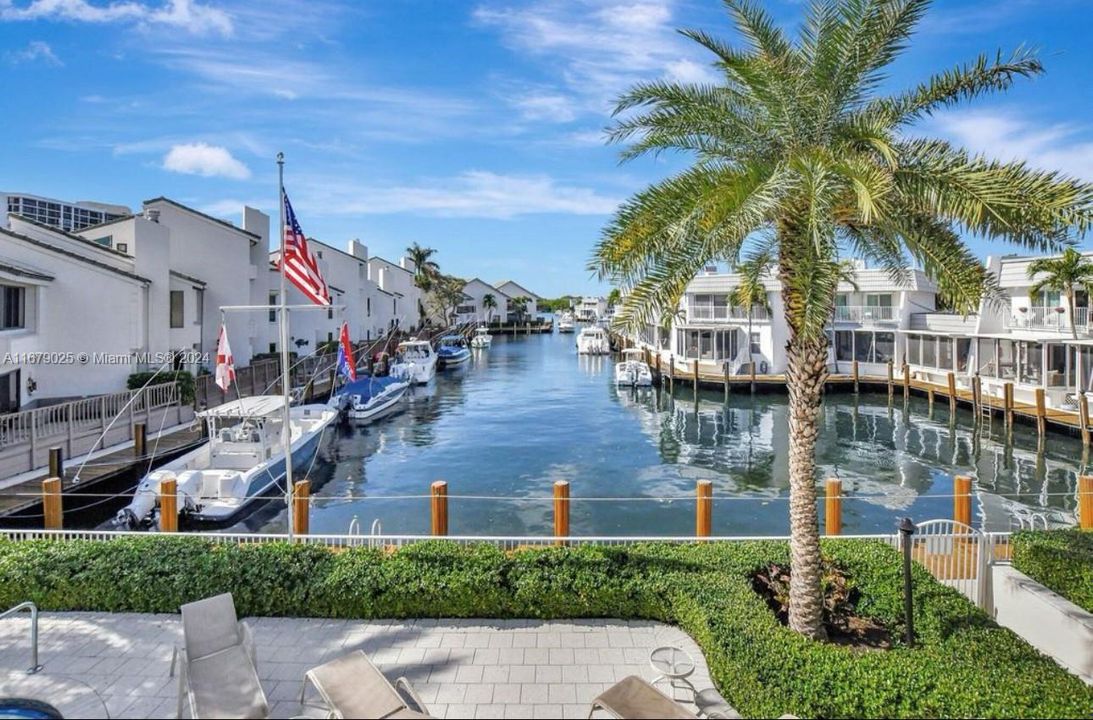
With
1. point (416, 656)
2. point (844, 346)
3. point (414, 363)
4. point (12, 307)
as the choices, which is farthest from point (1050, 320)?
point (12, 307)

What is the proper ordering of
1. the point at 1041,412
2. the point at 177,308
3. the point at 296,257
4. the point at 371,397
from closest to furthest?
the point at 296,257, the point at 1041,412, the point at 177,308, the point at 371,397

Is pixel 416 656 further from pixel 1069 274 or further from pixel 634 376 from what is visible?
pixel 634 376

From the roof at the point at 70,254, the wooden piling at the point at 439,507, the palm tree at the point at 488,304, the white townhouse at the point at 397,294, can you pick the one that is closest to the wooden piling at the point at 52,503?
the wooden piling at the point at 439,507

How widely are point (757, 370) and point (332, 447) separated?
96.1ft

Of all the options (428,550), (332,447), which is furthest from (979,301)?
(332,447)

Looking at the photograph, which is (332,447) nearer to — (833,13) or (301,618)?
(301,618)

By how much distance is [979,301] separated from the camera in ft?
24.8

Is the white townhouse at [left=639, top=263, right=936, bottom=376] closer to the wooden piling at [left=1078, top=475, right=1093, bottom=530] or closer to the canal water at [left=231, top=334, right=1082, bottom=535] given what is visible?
the canal water at [left=231, top=334, right=1082, bottom=535]

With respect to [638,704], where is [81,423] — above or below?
above

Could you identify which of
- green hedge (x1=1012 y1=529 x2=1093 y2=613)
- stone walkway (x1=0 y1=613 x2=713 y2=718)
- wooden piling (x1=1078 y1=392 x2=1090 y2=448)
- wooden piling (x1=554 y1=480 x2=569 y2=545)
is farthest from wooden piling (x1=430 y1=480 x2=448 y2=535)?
wooden piling (x1=1078 y1=392 x2=1090 y2=448)

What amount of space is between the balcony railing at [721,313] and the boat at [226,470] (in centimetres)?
3071

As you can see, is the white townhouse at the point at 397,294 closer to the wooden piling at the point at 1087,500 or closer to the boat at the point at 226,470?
the boat at the point at 226,470

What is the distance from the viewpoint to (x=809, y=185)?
704 centimetres

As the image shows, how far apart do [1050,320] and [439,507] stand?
31.7 meters
